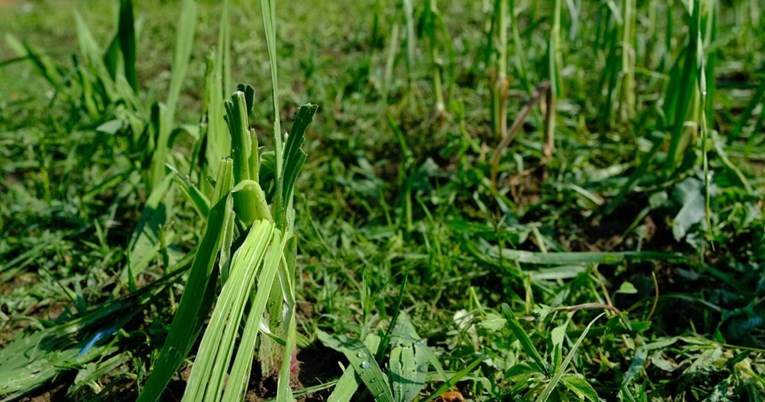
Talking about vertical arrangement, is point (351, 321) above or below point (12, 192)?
below

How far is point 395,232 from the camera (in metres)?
1.86

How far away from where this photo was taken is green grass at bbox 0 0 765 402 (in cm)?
122

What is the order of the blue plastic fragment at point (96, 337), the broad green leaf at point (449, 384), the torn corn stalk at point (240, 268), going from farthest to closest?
the blue plastic fragment at point (96, 337)
the broad green leaf at point (449, 384)
the torn corn stalk at point (240, 268)

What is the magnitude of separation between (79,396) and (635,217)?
1.37m

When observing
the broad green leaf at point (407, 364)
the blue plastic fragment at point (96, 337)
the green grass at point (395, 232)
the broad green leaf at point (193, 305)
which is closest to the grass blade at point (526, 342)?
the green grass at point (395, 232)

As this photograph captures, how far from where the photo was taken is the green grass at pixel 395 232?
1225 mm

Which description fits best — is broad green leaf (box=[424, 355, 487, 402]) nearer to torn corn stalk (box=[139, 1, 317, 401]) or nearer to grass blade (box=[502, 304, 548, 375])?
grass blade (box=[502, 304, 548, 375])

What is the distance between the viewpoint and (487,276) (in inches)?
66.1

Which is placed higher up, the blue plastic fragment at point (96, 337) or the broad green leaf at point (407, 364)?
the blue plastic fragment at point (96, 337)

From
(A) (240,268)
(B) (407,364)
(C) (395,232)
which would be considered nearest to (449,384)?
(B) (407,364)

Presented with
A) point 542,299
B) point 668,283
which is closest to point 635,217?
point 668,283

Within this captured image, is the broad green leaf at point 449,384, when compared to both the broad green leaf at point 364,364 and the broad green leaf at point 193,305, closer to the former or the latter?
the broad green leaf at point 364,364

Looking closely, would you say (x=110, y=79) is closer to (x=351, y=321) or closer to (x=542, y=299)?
(x=351, y=321)

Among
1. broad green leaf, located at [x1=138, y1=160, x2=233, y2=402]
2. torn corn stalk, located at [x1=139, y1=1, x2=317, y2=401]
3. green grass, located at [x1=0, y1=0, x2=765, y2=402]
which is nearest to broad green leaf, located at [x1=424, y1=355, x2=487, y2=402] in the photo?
green grass, located at [x1=0, y1=0, x2=765, y2=402]
